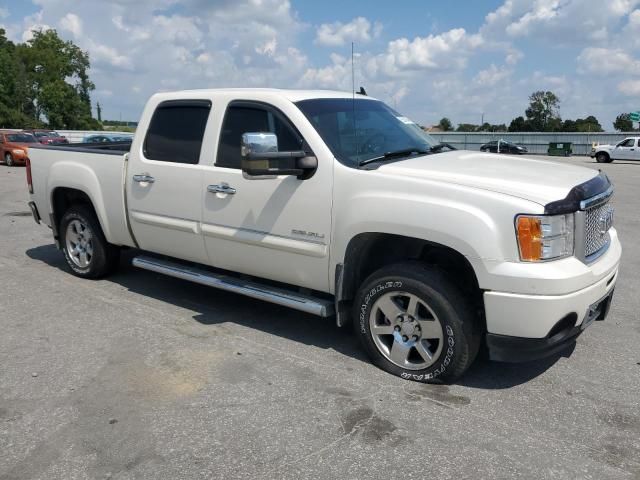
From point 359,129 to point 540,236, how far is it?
1.74 m

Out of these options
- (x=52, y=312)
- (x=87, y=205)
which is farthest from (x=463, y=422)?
(x=87, y=205)

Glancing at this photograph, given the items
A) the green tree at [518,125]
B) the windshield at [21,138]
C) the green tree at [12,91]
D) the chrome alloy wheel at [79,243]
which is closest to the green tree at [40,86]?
the green tree at [12,91]

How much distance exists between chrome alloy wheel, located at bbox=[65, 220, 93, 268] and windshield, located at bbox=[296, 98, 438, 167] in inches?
118

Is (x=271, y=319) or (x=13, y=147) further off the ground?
(x=13, y=147)

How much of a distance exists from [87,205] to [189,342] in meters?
2.44

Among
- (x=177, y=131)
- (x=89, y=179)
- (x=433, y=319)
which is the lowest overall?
(x=433, y=319)

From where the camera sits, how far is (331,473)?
2.95 metres

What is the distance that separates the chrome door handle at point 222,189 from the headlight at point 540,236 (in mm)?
2188

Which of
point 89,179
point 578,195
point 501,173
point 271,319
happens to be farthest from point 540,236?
point 89,179

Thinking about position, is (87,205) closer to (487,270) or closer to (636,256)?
(487,270)

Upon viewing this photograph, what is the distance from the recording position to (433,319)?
12.6ft

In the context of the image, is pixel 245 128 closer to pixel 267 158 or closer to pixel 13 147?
pixel 267 158

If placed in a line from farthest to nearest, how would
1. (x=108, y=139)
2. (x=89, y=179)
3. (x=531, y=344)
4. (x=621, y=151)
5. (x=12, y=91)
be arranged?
(x=12, y=91) → (x=621, y=151) → (x=108, y=139) → (x=89, y=179) → (x=531, y=344)

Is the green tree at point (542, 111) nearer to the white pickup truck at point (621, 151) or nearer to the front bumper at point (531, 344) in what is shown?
the white pickup truck at point (621, 151)
